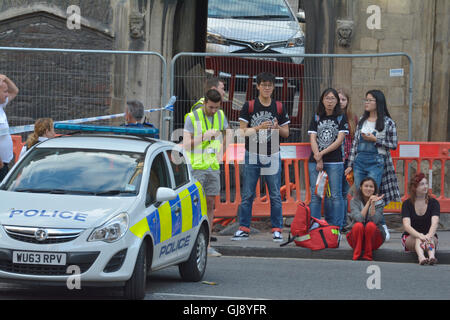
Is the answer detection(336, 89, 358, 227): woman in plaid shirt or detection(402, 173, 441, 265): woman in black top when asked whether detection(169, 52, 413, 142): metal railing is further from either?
detection(402, 173, 441, 265): woman in black top

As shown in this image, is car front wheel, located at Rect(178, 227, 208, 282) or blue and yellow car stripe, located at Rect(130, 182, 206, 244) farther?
car front wheel, located at Rect(178, 227, 208, 282)

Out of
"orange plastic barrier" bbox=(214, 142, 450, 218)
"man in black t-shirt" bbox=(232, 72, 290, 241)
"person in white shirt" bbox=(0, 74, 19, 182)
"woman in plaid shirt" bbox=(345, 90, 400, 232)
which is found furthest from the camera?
"orange plastic barrier" bbox=(214, 142, 450, 218)

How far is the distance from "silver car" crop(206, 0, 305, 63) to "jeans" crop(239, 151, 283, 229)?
31.8 ft

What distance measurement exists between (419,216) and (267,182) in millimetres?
2056

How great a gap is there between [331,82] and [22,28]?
615 cm

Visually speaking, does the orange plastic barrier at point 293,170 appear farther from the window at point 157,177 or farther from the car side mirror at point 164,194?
the car side mirror at point 164,194

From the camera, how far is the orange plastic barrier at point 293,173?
543 inches

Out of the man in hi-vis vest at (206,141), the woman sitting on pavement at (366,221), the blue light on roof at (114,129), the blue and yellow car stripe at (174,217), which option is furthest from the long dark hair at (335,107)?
the blue light on roof at (114,129)

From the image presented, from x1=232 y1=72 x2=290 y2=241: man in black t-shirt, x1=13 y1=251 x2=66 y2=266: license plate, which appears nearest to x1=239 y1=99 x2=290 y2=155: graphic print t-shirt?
x1=232 y1=72 x2=290 y2=241: man in black t-shirt

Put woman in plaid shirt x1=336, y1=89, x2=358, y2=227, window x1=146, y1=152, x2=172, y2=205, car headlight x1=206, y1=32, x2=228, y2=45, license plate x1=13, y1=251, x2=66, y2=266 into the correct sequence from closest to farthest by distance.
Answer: license plate x1=13, y1=251, x2=66, y2=266 → window x1=146, y1=152, x2=172, y2=205 → woman in plaid shirt x1=336, y1=89, x2=358, y2=227 → car headlight x1=206, y1=32, x2=228, y2=45

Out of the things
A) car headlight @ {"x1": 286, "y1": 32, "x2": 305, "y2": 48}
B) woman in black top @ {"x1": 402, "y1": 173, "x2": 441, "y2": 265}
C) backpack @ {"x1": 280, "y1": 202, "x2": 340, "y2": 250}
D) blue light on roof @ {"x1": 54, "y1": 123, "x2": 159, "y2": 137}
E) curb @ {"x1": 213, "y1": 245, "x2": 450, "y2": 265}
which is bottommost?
curb @ {"x1": 213, "y1": 245, "x2": 450, "y2": 265}

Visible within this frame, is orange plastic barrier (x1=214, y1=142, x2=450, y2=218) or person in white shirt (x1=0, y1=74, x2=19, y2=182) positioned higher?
person in white shirt (x1=0, y1=74, x2=19, y2=182)

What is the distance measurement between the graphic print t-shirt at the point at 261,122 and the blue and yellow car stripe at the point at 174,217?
7.72ft

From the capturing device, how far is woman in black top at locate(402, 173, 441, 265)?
453 inches
